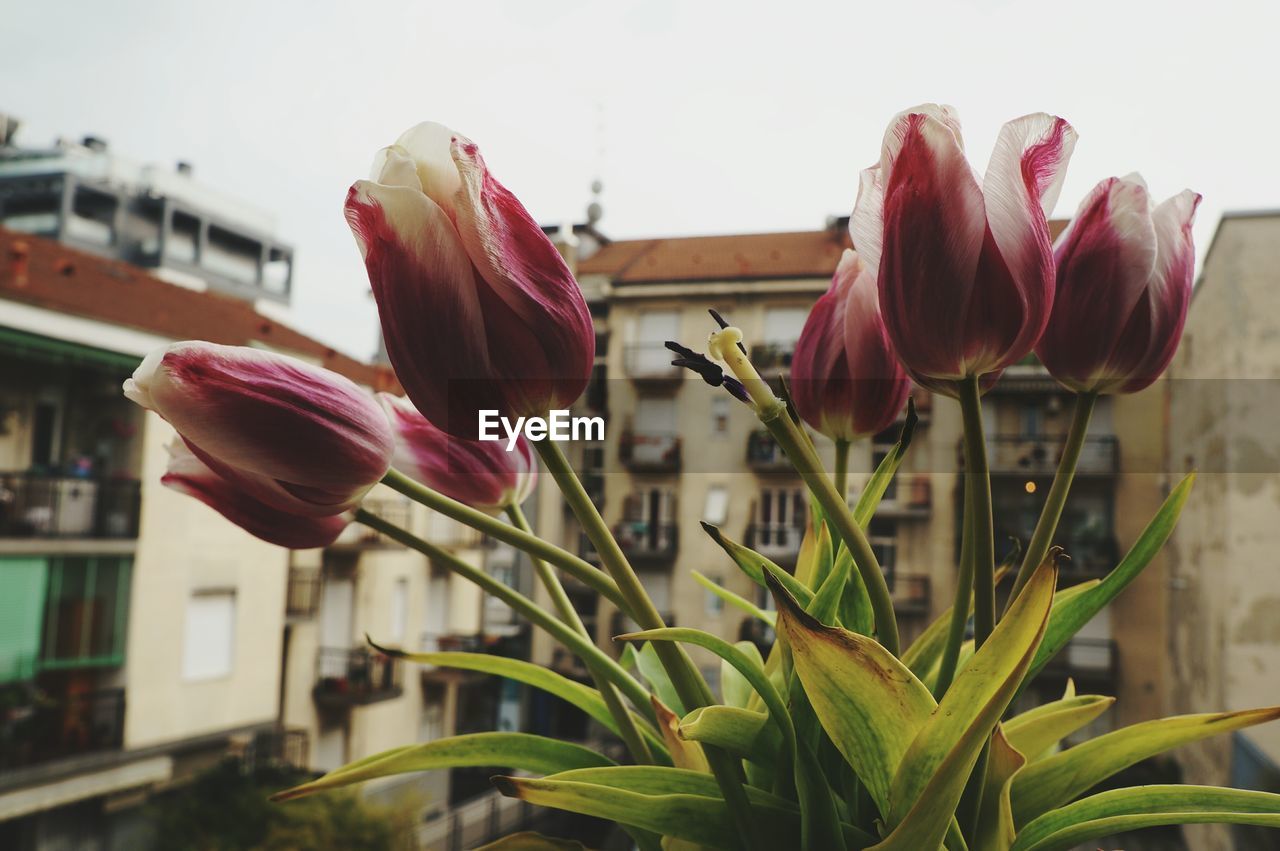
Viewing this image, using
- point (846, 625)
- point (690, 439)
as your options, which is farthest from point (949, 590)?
point (846, 625)

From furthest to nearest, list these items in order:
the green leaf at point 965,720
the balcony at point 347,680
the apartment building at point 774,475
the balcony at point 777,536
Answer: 1. the balcony at point 777,536
2. the apartment building at point 774,475
3. the balcony at point 347,680
4. the green leaf at point 965,720

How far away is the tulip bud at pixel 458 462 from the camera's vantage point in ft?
0.79

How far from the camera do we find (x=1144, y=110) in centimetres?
95

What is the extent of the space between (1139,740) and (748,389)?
117 millimetres

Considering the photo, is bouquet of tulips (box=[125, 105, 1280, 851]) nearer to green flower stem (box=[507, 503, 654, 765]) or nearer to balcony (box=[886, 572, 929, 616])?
green flower stem (box=[507, 503, 654, 765])

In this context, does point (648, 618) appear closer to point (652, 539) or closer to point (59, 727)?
point (59, 727)

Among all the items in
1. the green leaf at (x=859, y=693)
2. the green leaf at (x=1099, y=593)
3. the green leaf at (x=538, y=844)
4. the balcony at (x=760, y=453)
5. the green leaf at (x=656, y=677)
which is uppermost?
the balcony at (x=760, y=453)

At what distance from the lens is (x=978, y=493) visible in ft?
0.58

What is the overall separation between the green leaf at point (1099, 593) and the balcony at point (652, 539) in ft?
17.6

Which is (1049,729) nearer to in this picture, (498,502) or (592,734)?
(498,502)

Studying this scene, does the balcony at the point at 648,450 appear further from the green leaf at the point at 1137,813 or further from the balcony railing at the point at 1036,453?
the green leaf at the point at 1137,813

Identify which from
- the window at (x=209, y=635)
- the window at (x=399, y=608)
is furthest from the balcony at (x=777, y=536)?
the window at (x=209, y=635)

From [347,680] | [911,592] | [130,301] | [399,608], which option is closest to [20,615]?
[130,301]

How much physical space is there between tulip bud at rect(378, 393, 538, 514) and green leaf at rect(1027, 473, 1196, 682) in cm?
13
